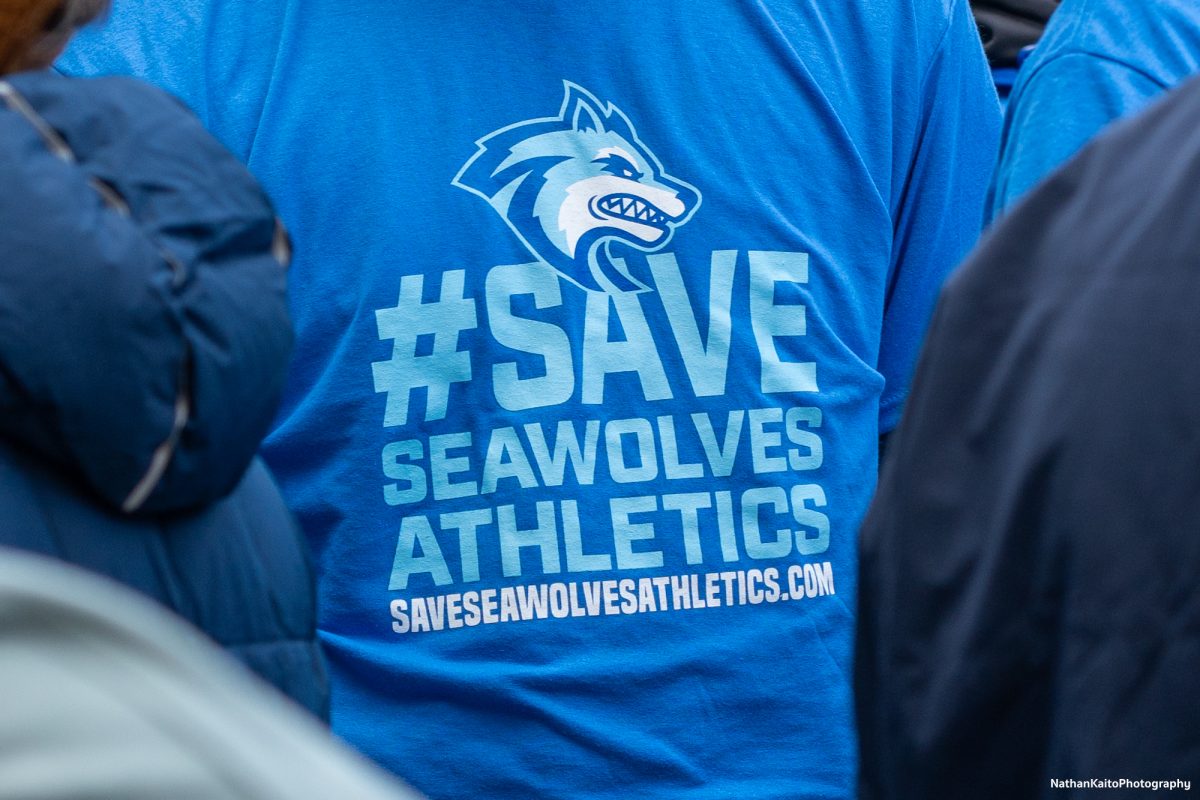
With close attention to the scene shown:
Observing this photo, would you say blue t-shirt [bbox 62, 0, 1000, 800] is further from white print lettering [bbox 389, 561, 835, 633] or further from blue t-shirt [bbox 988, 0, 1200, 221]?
blue t-shirt [bbox 988, 0, 1200, 221]

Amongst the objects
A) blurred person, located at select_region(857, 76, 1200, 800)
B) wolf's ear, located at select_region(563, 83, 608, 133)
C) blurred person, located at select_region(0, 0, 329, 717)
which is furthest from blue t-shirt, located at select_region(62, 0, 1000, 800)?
blurred person, located at select_region(857, 76, 1200, 800)

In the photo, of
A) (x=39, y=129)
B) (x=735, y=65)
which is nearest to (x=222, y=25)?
(x=735, y=65)

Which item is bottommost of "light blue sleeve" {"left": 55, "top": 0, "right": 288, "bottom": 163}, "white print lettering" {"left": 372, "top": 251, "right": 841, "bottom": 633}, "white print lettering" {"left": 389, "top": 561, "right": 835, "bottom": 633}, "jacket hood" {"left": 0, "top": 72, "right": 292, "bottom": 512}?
"white print lettering" {"left": 389, "top": 561, "right": 835, "bottom": 633}

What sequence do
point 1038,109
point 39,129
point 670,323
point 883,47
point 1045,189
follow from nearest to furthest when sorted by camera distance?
point 1045,189 < point 39,129 < point 1038,109 < point 670,323 < point 883,47

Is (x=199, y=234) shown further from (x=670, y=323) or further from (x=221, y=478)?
(x=670, y=323)

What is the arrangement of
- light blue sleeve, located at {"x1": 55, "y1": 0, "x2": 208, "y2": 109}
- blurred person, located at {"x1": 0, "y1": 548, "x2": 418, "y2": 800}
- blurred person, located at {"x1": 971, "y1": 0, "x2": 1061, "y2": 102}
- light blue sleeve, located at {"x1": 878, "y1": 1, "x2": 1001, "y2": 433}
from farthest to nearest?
Answer: blurred person, located at {"x1": 971, "y1": 0, "x2": 1061, "y2": 102} < light blue sleeve, located at {"x1": 878, "y1": 1, "x2": 1001, "y2": 433} < light blue sleeve, located at {"x1": 55, "y1": 0, "x2": 208, "y2": 109} < blurred person, located at {"x1": 0, "y1": 548, "x2": 418, "y2": 800}

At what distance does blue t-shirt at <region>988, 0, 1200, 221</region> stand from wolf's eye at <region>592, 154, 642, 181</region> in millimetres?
394

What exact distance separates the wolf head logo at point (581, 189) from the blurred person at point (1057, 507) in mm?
807

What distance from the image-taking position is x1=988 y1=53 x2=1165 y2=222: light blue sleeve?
182cm

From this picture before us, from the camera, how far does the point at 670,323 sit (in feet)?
6.49

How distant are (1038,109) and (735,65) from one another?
38 centimetres

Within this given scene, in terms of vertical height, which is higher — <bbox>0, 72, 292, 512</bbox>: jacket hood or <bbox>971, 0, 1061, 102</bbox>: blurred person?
<bbox>0, 72, 292, 512</bbox>: jacket hood

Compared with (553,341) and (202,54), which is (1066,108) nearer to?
(553,341)

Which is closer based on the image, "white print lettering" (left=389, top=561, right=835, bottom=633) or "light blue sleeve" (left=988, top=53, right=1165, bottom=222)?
"light blue sleeve" (left=988, top=53, right=1165, bottom=222)
